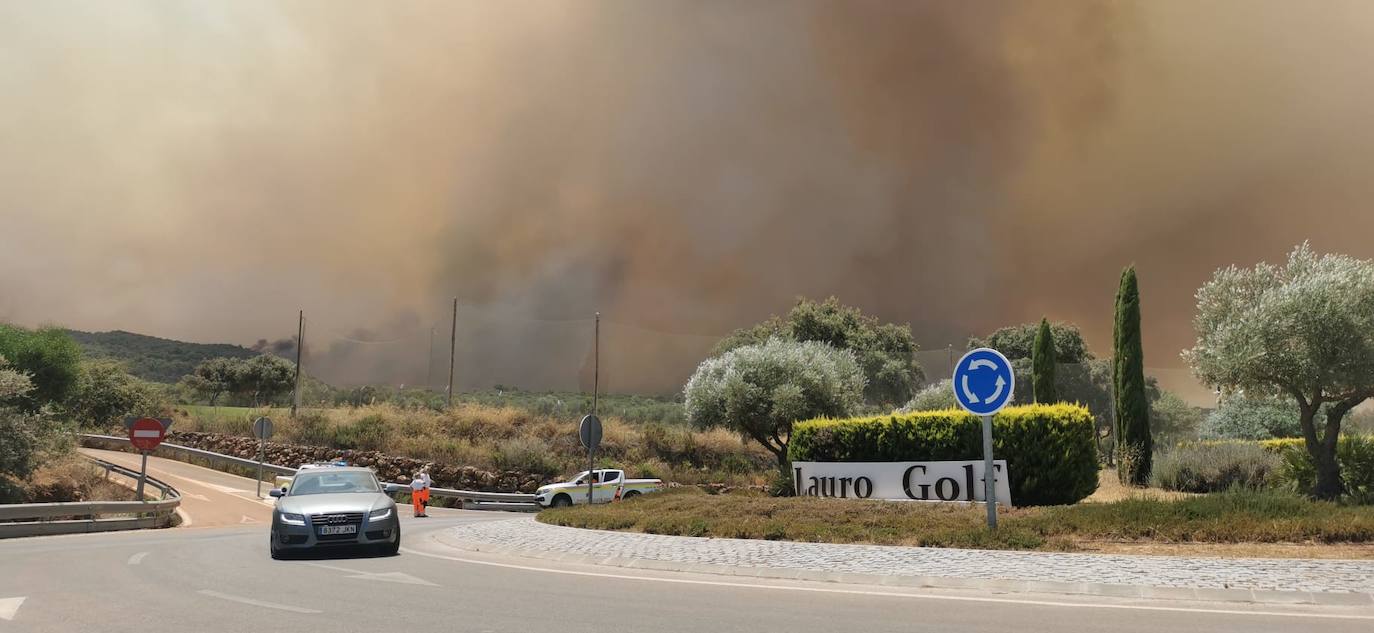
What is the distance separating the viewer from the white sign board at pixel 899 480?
19516 mm

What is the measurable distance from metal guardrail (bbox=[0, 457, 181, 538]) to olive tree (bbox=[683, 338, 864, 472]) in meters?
19.1

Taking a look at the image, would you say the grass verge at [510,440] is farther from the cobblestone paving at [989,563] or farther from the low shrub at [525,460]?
the cobblestone paving at [989,563]

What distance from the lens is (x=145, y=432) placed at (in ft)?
84.5

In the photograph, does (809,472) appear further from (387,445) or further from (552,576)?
(387,445)

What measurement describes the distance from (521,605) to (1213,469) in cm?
2210

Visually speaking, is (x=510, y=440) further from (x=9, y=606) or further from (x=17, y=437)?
(x=9, y=606)

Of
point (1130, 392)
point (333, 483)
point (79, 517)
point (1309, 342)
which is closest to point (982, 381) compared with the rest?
point (333, 483)

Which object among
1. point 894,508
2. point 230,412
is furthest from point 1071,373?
point 230,412

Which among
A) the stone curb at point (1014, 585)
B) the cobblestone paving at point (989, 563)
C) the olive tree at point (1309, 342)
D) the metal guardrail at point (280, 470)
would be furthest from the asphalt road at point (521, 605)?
the metal guardrail at point (280, 470)

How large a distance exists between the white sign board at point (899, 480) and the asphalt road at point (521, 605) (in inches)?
395

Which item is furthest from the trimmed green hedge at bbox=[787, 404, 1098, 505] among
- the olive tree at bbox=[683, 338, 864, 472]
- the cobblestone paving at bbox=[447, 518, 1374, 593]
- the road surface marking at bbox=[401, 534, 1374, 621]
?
the olive tree at bbox=[683, 338, 864, 472]

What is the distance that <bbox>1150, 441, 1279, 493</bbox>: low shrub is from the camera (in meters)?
24.4

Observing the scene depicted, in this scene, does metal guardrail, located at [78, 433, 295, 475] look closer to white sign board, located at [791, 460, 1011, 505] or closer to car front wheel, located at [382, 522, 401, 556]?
white sign board, located at [791, 460, 1011, 505]

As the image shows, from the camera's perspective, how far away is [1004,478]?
18.9m
